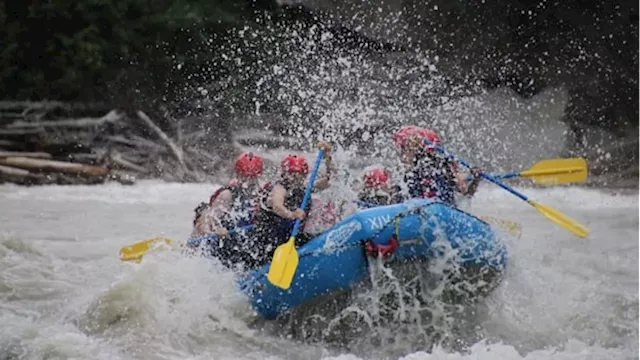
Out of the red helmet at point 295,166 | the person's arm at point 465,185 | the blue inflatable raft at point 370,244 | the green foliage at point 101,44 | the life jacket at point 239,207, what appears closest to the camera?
the green foliage at point 101,44

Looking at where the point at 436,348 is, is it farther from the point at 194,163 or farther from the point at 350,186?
the point at 194,163

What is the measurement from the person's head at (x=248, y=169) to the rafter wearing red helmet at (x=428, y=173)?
1.62 ft

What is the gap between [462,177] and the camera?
3127mm

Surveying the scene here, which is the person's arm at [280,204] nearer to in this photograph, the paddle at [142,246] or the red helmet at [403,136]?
the paddle at [142,246]

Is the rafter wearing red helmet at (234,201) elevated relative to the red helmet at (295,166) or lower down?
lower down

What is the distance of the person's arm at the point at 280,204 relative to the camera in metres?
2.78

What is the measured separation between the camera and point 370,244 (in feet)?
8.63

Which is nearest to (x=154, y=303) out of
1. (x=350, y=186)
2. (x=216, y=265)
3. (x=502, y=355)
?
(x=216, y=265)

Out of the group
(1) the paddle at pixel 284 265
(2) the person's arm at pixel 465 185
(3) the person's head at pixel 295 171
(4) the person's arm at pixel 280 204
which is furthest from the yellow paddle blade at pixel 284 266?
(2) the person's arm at pixel 465 185

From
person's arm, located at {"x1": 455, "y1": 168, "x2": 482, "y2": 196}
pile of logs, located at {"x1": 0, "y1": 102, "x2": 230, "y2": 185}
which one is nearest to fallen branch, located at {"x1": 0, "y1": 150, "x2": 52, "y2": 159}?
pile of logs, located at {"x1": 0, "y1": 102, "x2": 230, "y2": 185}

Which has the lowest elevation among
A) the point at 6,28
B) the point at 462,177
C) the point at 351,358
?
the point at 351,358

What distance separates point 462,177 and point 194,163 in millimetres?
1023

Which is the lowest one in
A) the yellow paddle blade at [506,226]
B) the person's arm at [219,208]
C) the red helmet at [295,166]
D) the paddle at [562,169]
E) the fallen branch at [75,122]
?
the person's arm at [219,208]

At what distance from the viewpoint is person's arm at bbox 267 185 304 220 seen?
278 centimetres
